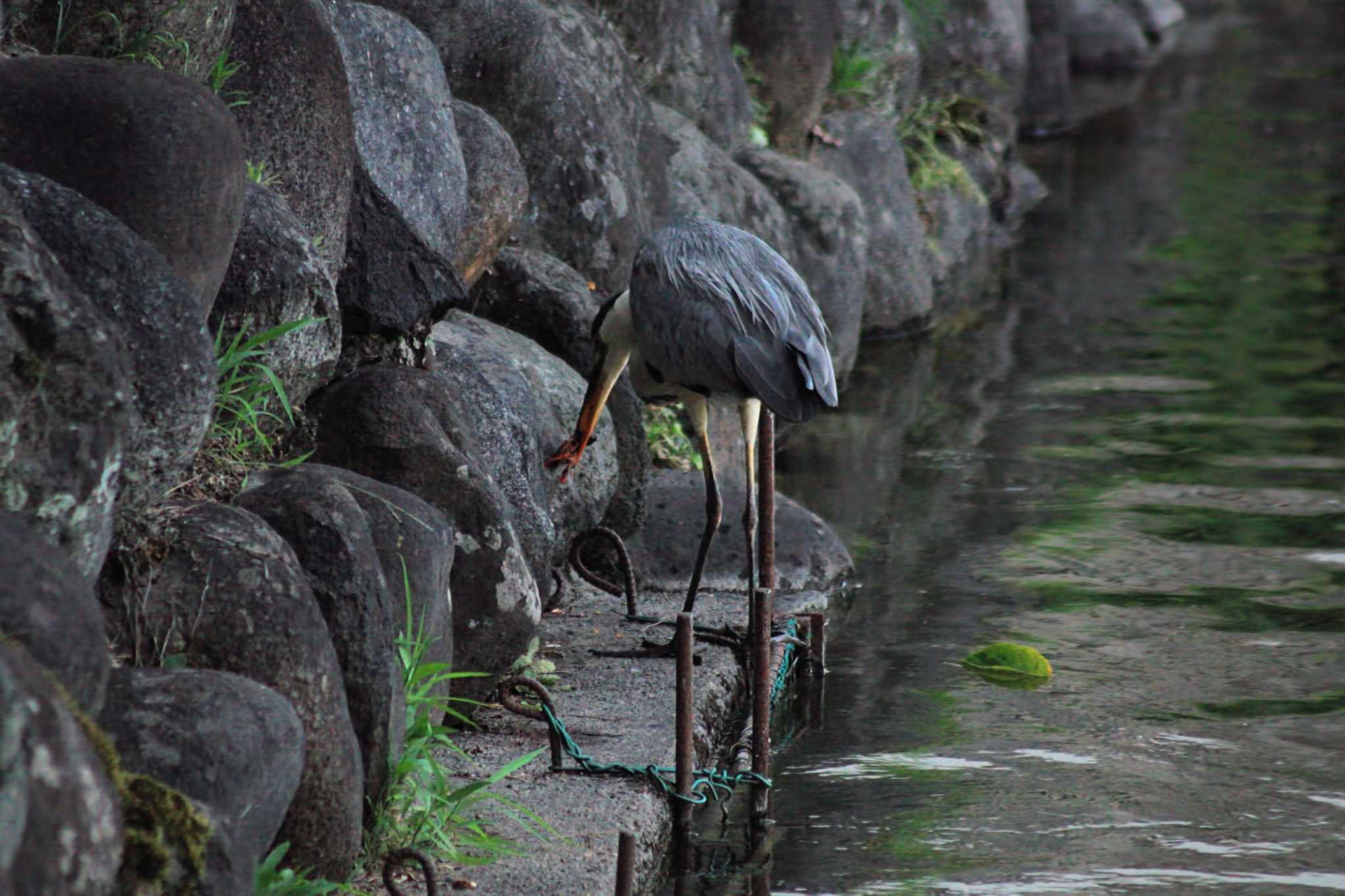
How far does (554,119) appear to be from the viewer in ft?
23.3

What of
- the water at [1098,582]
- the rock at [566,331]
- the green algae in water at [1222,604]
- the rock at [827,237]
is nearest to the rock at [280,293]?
the water at [1098,582]

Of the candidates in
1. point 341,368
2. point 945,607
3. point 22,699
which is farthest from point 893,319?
point 22,699

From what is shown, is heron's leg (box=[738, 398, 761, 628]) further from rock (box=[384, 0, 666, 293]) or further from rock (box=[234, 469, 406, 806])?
rock (box=[384, 0, 666, 293])

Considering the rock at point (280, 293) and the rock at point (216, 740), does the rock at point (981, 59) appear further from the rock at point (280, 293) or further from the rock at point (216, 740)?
the rock at point (216, 740)

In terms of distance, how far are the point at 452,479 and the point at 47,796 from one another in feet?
7.39

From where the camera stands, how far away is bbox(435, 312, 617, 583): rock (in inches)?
197

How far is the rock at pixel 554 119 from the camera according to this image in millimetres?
6910

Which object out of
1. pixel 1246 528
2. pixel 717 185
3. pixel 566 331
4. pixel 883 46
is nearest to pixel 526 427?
pixel 566 331

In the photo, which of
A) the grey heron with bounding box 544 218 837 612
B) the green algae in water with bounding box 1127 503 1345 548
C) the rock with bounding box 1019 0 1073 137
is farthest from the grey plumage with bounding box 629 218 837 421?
the rock with bounding box 1019 0 1073 137

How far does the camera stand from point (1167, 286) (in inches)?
448

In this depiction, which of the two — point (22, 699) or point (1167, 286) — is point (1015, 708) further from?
point (1167, 286)

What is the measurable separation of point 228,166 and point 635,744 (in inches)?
71.5

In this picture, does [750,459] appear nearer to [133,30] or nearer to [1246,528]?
[133,30]

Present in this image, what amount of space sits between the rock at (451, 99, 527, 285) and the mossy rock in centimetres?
212
